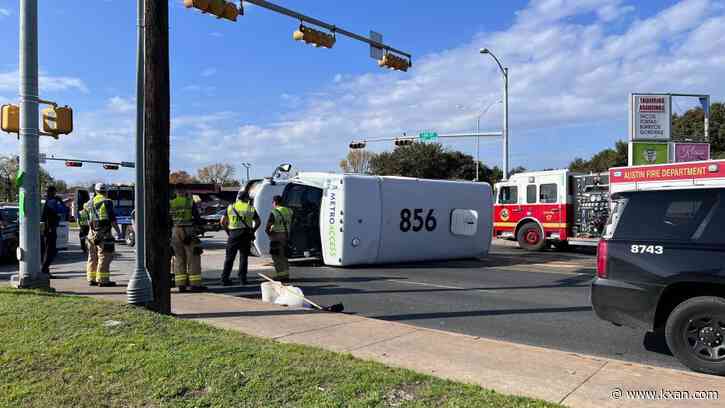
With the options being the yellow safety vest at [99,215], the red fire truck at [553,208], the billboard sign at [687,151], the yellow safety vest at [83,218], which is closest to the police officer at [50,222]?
the yellow safety vest at [83,218]

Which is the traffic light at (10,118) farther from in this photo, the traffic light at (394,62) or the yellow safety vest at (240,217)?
the traffic light at (394,62)

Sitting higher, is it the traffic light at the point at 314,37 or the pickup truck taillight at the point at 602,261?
the traffic light at the point at 314,37

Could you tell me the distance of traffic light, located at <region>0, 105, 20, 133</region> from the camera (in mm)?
8641

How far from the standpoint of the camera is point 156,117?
21.9 ft

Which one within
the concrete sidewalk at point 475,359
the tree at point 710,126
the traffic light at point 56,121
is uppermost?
the tree at point 710,126

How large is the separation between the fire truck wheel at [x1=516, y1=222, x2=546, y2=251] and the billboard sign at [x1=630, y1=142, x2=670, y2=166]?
1273 cm

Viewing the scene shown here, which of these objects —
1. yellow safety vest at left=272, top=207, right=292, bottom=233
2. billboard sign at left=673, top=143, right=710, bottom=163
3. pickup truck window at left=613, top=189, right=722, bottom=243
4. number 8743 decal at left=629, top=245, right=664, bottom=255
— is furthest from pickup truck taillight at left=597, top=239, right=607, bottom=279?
billboard sign at left=673, top=143, right=710, bottom=163

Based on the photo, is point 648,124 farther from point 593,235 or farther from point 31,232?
point 31,232

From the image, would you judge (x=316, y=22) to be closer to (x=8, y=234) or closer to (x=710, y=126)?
(x=8, y=234)

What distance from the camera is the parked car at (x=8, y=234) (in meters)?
14.1

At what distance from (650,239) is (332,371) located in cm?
328

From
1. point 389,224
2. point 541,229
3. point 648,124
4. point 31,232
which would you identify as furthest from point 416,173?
point 31,232

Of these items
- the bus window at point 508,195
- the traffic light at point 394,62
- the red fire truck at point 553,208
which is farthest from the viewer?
the bus window at point 508,195

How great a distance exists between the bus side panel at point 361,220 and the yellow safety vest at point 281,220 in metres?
2.12
